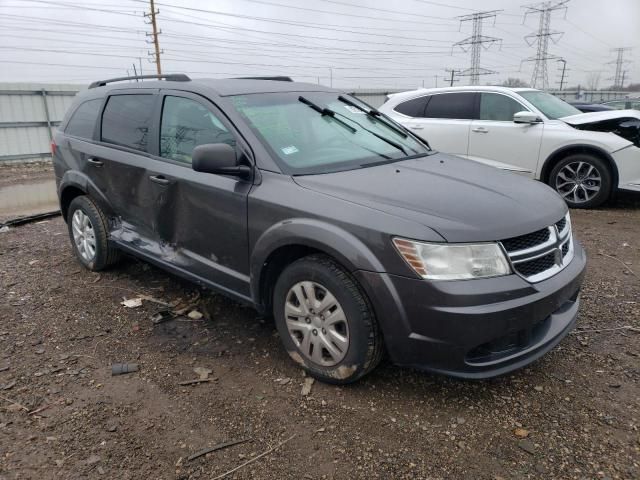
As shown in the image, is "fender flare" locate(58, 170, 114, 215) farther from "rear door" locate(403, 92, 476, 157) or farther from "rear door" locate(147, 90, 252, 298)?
"rear door" locate(403, 92, 476, 157)

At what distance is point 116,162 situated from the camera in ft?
13.5

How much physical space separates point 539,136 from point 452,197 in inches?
197

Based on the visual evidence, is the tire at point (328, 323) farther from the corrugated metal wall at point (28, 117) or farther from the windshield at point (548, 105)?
the corrugated metal wall at point (28, 117)

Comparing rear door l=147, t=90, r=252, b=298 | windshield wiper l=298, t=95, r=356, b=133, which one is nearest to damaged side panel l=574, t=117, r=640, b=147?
windshield wiper l=298, t=95, r=356, b=133

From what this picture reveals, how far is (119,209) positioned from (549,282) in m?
3.32

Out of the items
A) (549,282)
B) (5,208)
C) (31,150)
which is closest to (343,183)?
(549,282)

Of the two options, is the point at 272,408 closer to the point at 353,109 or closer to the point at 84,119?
the point at 353,109

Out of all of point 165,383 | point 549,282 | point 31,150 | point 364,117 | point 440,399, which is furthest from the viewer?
point 31,150

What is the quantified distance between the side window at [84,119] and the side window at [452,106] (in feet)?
16.8

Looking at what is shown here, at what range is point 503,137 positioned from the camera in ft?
23.8

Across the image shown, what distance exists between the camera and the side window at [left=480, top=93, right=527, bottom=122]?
288 inches

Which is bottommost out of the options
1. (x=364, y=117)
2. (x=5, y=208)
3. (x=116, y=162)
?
(x=5, y=208)

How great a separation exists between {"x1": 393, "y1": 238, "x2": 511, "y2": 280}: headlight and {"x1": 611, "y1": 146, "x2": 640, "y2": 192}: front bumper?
524 centimetres

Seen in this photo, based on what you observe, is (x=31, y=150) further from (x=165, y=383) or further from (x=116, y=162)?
(x=165, y=383)
